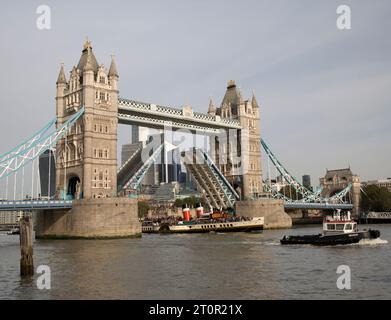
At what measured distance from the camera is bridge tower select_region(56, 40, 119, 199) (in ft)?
195

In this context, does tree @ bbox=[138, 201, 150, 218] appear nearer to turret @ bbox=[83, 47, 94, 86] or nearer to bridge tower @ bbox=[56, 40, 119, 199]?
bridge tower @ bbox=[56, 40, 119, 199]

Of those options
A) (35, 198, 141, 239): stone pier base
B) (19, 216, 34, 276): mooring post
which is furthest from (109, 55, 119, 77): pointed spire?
(19, 216, 34, 276): mooring post

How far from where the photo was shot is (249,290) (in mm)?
20891

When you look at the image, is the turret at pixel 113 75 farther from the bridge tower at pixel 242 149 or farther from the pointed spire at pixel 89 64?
the bridge tower at pixel 242 149

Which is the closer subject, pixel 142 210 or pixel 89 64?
pixel 89 64

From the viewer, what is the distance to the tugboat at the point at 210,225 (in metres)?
70.3

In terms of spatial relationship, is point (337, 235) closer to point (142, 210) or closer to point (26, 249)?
point (26, 249)

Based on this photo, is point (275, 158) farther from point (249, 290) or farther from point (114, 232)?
point (249, 290)

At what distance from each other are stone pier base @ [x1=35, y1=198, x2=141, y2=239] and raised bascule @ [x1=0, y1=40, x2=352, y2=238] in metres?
0.11

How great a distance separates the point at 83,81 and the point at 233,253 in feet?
112

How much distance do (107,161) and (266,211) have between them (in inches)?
1186

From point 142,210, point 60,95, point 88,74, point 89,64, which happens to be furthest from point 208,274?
point 142,210

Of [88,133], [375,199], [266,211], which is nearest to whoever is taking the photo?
[88,133]

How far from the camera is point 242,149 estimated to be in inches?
3366
